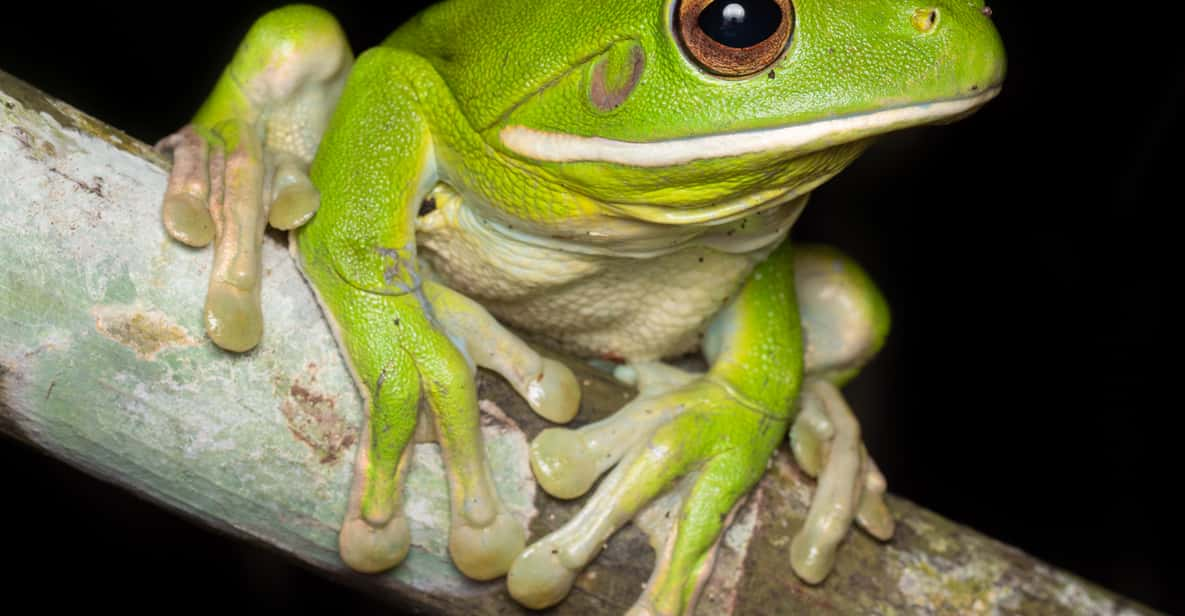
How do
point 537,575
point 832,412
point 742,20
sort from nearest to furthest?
point 742,20, point 537,575, point 832,412

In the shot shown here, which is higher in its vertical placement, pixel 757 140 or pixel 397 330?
pixel 757 140

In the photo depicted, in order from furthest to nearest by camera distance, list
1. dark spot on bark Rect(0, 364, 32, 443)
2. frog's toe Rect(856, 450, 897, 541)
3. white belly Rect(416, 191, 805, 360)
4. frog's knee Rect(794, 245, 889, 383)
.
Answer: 1. frog's knee Rect(794, 245, 889, 383)
2. frog's toe Rect(856, 450, 897, 541)
3. white belly Rect(416, 191, 805, 360)
4. dark spot on bark Rect(0, 364, 32, 443)

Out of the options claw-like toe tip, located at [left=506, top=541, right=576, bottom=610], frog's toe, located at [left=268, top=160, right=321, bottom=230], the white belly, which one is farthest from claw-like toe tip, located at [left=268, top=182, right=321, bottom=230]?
claw-like toe tip, located at [left=506, top=541, right=576, bottom=610]

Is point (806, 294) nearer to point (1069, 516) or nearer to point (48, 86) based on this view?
point (1069, 516)

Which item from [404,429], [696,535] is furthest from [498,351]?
[696,535]

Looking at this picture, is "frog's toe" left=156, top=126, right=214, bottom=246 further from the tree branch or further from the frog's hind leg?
the frog's hind leg

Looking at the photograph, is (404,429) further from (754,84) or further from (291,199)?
(754,84)
